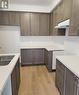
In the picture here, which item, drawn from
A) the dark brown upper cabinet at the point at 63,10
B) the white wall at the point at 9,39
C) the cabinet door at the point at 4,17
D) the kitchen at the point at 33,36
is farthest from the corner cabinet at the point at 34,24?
the dark brown upper cabinet at the point at 63,10

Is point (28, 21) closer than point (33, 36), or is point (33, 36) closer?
point (28, 21)

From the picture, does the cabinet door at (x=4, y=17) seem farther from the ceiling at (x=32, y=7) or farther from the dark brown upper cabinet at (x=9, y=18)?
the ceiling at (x=32, y=7)

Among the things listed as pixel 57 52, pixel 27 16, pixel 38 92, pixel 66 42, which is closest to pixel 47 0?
pixel 27 16

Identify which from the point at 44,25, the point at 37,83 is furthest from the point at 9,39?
the point at 37,83

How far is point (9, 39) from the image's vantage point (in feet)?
15.5

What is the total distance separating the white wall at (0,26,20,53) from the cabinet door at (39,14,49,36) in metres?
1.07

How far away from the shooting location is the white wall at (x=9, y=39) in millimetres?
4664

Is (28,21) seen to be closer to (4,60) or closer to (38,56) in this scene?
(38,56)

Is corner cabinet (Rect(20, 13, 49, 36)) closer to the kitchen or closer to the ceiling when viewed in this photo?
the kitchen

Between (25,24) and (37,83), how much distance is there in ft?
8.54

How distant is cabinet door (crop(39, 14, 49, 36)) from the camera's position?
4609 millimetres

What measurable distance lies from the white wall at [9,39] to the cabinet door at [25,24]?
1.17ft

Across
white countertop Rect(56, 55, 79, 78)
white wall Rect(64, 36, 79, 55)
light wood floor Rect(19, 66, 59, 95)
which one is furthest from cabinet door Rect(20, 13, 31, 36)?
white countertop Rect(56, 55, 79, 78)

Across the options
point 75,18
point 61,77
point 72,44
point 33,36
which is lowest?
point 61,77
